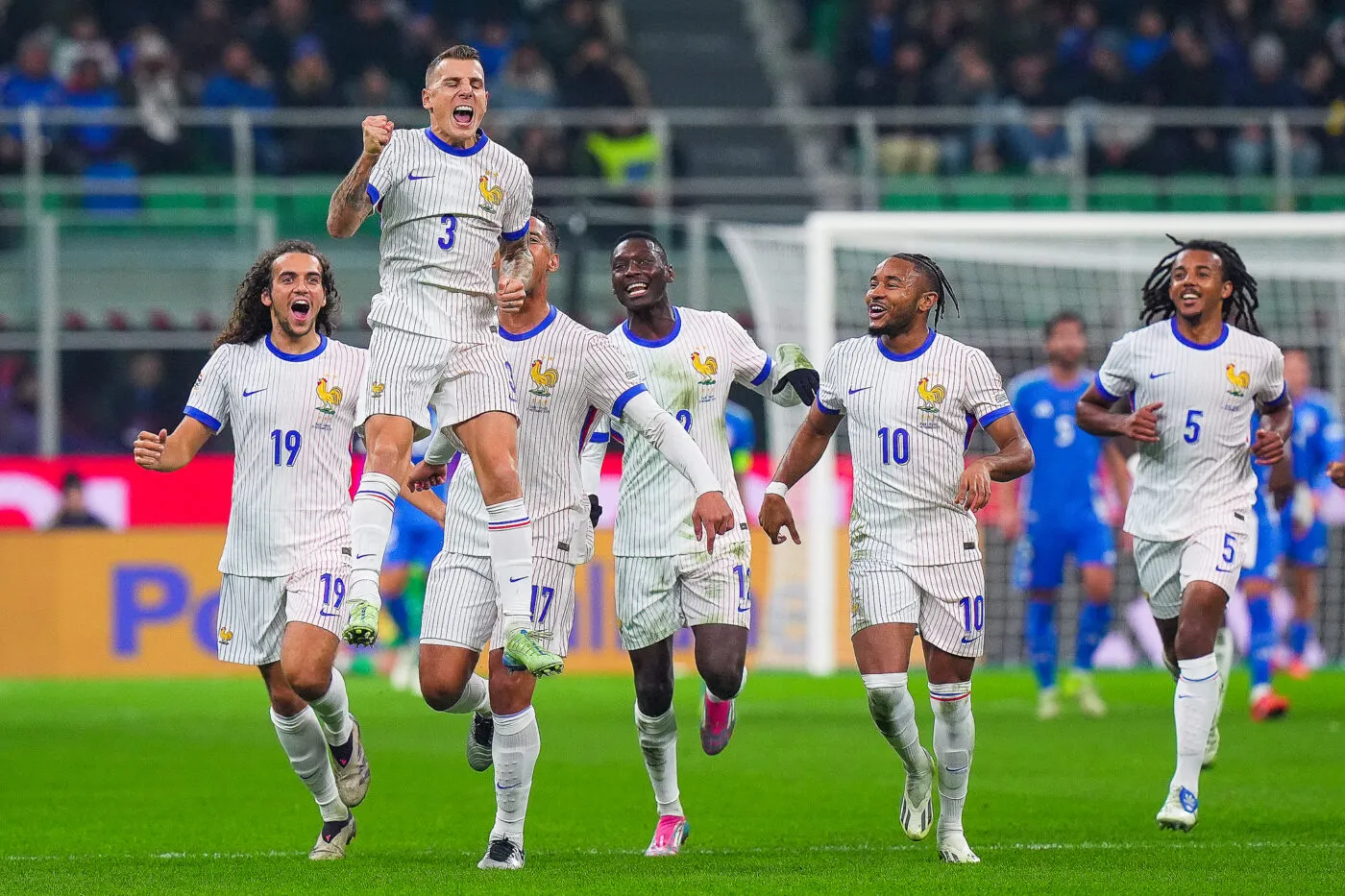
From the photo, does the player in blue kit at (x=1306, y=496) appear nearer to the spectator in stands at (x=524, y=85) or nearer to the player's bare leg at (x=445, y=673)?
the player's bare leg at (x=445, y=673)

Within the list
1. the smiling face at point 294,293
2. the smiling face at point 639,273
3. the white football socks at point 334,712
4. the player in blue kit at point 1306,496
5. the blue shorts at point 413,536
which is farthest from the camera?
the blue shorts at point 413,536

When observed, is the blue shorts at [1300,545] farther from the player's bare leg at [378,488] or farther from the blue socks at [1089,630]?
the player's bare leg at [378,488]

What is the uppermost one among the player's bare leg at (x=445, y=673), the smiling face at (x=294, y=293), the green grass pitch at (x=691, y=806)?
the smiling face at (x=294, y=293)

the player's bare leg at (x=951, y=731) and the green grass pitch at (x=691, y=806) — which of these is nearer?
the green grass pitch at (x=691, y=806)

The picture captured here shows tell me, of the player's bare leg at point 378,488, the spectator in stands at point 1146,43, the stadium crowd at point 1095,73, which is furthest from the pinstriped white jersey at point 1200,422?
the spectator in stands at point 1146,43

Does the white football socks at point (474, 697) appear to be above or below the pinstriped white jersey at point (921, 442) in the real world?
below

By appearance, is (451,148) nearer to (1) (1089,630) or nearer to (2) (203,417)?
(2) (203,417)

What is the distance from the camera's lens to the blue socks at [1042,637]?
1452 cm

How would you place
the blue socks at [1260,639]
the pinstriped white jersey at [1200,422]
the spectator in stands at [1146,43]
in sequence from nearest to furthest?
the pinstriped white jersey at [1200,422] → the blue socks at [1260,639] → the spectator in stands at [1146,43]

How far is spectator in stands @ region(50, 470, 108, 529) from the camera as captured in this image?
61.0 ft

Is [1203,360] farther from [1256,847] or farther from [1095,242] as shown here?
[1095,242]

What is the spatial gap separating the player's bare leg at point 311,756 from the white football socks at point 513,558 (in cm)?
104

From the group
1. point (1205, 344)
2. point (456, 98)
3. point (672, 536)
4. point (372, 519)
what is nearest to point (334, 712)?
point (372, 519)

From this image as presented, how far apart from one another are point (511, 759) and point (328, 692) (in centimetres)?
81
